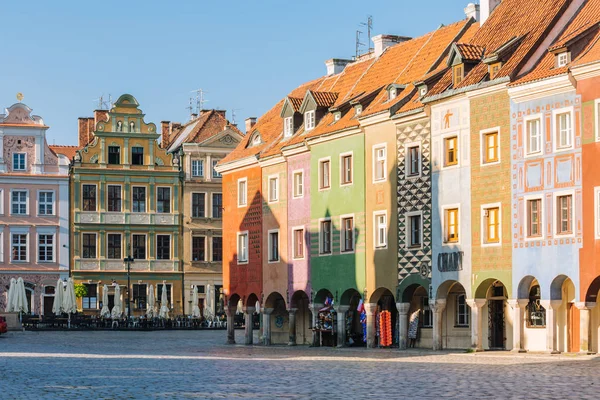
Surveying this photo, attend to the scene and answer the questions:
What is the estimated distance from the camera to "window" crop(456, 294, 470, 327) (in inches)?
1843

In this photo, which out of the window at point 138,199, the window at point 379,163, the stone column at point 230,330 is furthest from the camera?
the window at point 138,199

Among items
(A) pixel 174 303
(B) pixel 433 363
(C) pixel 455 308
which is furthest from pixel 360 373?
(A) pixel 174 303

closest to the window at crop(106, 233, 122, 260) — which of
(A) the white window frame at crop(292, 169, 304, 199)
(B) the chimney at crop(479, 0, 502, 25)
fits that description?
(A) the white window frame at crop(292, 169, 304, 199)

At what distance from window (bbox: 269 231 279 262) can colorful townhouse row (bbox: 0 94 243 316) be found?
2903 centimetres

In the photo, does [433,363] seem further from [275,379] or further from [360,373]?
[275,379]

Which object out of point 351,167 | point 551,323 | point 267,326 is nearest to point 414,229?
point 351,167

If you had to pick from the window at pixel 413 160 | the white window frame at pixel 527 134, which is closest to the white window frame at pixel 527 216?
the white window frame at pixel 527 134

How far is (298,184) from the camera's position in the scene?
56.3 metres

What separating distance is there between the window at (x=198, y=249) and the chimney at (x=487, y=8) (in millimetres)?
47363

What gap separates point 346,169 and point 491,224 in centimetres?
1013

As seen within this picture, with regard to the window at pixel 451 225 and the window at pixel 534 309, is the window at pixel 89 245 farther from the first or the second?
the window at pixel 534 309

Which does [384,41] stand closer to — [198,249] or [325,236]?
[325,236]

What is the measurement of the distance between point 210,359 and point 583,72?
13.9 metres

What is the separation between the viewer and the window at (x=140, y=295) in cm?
9125
